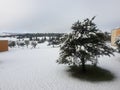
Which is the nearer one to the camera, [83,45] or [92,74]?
[83,45]

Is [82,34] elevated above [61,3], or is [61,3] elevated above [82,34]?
[61,3]

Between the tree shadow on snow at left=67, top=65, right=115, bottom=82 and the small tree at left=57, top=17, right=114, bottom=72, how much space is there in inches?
20.7

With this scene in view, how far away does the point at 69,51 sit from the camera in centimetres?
919

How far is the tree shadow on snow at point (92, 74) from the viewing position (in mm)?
8648

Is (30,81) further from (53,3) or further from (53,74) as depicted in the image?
(53,3)

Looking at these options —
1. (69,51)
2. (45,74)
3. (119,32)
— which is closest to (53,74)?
(45,74)

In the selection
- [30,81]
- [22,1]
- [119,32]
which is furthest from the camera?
[119,32]

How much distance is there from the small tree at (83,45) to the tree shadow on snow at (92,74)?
1.72ft

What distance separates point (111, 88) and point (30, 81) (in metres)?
4.11

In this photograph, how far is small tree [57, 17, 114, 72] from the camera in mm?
8977

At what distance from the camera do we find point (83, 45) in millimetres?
9195

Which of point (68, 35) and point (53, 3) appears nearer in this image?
point (68, 35)

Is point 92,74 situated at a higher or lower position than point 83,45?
lower

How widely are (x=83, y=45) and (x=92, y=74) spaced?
1885 mm
